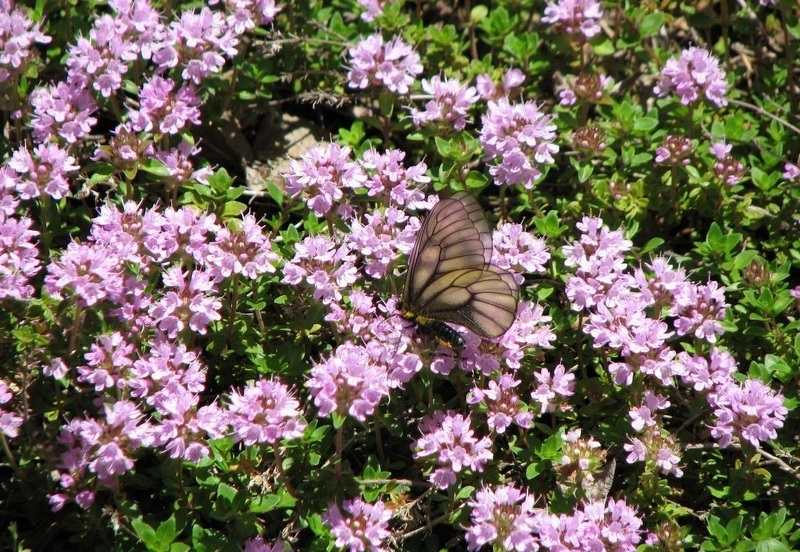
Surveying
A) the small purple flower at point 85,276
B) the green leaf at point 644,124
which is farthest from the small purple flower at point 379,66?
the small purple flower at point 85,276

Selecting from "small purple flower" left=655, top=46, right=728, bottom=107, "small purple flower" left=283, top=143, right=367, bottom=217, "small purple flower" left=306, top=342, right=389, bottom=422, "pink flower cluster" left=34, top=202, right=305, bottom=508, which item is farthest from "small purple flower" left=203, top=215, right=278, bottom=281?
"small purple flower" left=655, top=46, right=728, bottom=107

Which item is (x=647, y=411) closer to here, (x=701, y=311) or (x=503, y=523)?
(x=701, y=311)

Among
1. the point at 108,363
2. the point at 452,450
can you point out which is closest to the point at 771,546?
the point at 452,450

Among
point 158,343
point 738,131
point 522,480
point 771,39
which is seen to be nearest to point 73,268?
point 158,343

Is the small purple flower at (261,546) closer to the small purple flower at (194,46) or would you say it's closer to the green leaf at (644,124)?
the small purple flower at (194,46)

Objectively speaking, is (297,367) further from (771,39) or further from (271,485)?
(771,39)

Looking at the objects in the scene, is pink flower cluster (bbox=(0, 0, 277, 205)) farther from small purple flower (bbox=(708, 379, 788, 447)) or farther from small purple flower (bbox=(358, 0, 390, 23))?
small purple flower (bbox=(708, 379, 788, 447))
